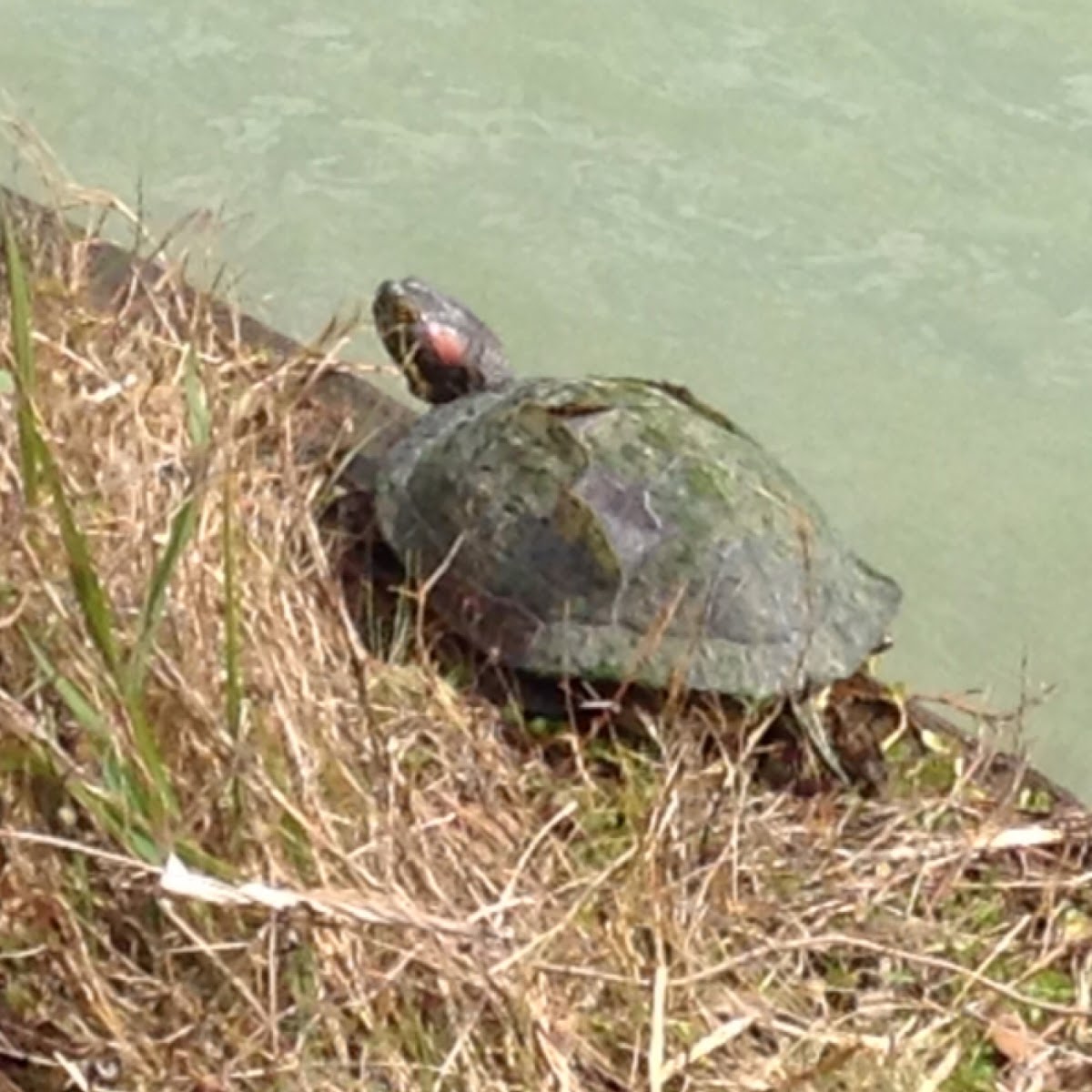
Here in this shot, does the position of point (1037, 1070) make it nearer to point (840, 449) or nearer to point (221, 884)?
point (221, 884)

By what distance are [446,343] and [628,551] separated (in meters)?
0.54

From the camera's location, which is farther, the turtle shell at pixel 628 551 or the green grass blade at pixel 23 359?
the turtle shell at pixel 628 551

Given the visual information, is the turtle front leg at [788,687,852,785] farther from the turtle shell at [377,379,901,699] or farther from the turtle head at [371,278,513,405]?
the turtle head at [371,278,513,405]

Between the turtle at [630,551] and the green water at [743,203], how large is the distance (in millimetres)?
434

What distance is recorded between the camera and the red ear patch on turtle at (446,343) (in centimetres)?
277

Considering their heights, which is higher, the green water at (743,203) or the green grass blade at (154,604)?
the green grass blade at (154,604)

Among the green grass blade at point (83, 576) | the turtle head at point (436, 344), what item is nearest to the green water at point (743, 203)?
Result: the turtle head at point (436, 344)

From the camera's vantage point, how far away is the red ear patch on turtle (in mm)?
2766

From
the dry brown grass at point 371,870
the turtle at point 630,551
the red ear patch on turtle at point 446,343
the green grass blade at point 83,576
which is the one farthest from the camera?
the red ear patch on turtle at point 446,343

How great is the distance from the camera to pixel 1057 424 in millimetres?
3141

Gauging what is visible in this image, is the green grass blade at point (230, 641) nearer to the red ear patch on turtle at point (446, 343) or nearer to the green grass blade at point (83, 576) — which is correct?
the green grass blade at point (83, 576)

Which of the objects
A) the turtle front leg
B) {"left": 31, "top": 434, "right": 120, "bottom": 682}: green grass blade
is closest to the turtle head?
the turtle front leg

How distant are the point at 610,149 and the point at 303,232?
0.49 m

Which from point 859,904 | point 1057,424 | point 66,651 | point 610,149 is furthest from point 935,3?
point 66,651
